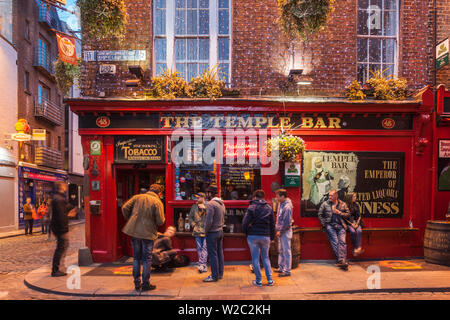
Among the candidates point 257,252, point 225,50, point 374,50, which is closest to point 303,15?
point 225,50

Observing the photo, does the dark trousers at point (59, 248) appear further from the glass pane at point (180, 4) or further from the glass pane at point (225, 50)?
the glass pane at point (180, 4)

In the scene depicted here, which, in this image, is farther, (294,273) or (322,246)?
(322,246)

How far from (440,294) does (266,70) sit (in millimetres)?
6540

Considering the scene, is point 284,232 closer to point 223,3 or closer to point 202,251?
point 202,251

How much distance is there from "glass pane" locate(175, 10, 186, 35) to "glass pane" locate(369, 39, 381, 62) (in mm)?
5519

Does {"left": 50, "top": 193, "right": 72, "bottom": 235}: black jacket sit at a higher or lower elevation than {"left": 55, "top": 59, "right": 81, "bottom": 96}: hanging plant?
lower

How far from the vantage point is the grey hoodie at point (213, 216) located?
6566 mm

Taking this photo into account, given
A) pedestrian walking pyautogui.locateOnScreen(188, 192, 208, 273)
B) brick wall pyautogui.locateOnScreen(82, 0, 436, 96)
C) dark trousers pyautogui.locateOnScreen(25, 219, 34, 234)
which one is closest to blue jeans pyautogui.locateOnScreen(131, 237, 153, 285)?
pedestrian walking pyautogui.locateOnScreen(188, 192, 208, 273)

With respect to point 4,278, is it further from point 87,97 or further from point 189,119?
point 189,119

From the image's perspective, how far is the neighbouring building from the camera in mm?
8344

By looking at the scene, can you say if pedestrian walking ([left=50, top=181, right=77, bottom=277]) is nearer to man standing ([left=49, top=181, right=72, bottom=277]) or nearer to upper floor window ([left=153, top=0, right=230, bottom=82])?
man standing ([left=49, top=181, right=72, bottom=277])

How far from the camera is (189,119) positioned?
8477 millimetres

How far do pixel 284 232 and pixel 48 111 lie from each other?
808 inches

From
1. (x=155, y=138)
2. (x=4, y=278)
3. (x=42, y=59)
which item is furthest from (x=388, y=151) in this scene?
(x=42, y=59)
